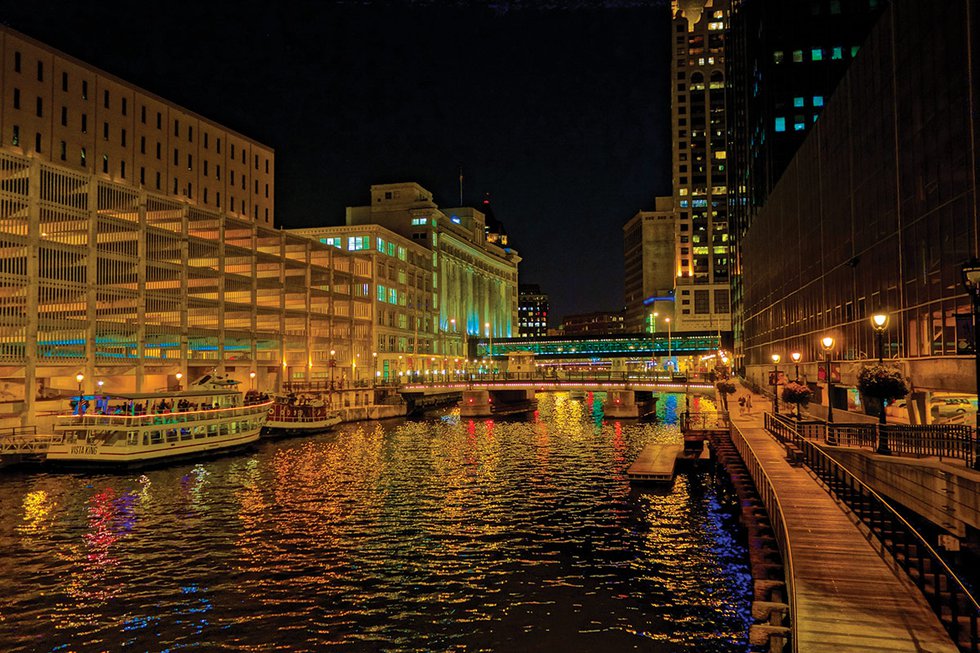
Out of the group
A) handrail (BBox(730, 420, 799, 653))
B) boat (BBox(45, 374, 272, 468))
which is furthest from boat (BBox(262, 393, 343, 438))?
handrail (BBox(730, 420, 799, 653))

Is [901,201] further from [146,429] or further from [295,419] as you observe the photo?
[295,419]

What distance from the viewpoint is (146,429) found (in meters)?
53.5

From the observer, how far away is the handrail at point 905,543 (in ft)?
48.8

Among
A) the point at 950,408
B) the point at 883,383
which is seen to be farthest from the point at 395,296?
the point at 883,383

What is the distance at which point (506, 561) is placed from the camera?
95.0 ft

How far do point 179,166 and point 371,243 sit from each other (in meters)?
37.0

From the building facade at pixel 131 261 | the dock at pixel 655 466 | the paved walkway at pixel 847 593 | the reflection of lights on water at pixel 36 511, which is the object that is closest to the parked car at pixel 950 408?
the dock at pixel 655 466

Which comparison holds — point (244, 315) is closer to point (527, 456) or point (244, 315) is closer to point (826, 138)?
point (527, 456)

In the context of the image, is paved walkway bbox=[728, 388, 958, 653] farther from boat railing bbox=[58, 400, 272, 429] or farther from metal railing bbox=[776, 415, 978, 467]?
boat railing bbox=[58, 400, 272, 429]

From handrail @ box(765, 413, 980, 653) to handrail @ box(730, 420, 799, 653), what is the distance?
7.47ft

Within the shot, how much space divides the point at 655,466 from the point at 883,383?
17.2 m

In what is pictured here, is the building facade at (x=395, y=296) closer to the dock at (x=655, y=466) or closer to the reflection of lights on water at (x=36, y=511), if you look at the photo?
the dock at (x=655, y=466)

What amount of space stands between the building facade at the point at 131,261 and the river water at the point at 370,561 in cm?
2147

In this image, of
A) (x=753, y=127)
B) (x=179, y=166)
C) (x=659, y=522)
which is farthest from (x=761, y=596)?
(x=753, y=127)
